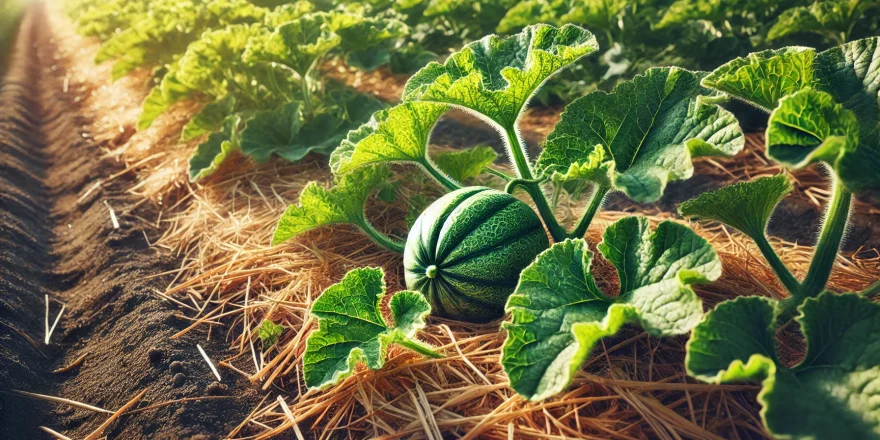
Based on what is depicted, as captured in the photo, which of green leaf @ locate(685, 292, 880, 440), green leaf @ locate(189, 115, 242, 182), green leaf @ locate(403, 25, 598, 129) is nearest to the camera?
green leaf @ locate(685, 292, 880, 440)

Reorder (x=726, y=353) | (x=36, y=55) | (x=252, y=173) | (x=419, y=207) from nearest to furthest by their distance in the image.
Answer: (x=726, y=353)
(x=419, y=207)
(x=252, y=173)
(x=36, y=55)

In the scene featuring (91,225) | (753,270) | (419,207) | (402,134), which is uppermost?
(402,134)

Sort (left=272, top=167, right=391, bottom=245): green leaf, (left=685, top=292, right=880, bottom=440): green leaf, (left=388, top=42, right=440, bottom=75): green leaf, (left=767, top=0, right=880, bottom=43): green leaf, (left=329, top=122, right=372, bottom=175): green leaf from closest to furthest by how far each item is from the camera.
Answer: (left=685, top=292, right=880, bottom=440): green leaf → (left=329, top=122, right=372, bottom=175): green leaf → (left=272, top=167, right=391, bottom=245): green leaf → (left=767, top=0, right=880, bottom=43): green leaf → (left=388, top=42, right=440, bottom=75): green leaf

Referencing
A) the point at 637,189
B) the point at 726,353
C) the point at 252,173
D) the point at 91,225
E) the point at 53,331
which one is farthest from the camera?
the point at 252,173

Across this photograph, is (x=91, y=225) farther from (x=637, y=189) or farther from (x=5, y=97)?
(x=5, y=97)

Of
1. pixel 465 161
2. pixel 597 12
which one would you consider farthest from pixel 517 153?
pixel 597 12

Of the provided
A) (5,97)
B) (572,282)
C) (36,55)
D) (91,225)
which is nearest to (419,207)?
(572,282)

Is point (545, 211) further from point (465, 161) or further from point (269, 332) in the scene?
point (269, 332)

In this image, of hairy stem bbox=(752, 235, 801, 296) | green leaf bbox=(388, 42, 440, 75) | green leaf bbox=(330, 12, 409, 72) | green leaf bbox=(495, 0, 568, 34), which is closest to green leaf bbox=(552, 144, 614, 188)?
hairy stem bbox=(752, 235, 801, 296)

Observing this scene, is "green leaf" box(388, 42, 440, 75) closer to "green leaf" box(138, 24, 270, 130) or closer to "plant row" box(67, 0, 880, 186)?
"plant row" box(67, 0, 880, 186)
